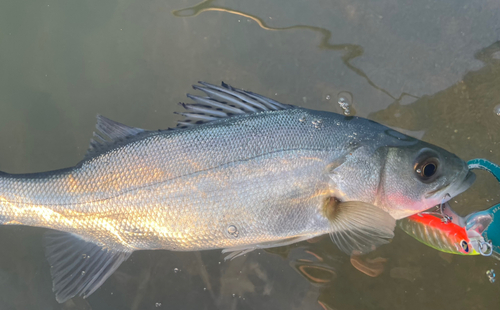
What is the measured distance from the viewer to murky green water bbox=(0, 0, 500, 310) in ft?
6.37

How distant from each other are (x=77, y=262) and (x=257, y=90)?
158 centimetres

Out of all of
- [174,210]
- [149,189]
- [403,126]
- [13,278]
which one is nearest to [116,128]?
[149,189]

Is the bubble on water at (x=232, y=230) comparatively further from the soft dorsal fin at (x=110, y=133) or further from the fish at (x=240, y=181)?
the soft dorsal fin at (x=110, y=133)

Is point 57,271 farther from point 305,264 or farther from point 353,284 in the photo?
point 353,284

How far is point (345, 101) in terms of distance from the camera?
2.01 metres

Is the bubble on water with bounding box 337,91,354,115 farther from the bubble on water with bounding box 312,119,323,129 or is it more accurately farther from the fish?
the bubble on water with bounding box 312,119,323,129

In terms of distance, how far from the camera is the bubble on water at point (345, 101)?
79.2 inches

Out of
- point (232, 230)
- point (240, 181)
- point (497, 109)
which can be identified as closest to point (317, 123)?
point (240, 181)

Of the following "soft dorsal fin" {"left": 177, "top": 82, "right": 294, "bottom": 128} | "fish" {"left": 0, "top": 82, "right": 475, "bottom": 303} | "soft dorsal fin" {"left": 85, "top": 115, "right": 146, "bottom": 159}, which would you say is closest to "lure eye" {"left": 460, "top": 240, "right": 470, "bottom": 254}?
"fish" {"left": 0, "top": 82, "right": 475, "bottom": 303}

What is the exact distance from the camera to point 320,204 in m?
1.42

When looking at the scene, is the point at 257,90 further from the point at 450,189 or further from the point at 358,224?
the point at 450,189

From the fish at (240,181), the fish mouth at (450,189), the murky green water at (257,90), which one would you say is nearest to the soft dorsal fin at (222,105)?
the fish at (240,181)

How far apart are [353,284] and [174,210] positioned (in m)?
1.37

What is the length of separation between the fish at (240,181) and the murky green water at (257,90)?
63 cm
